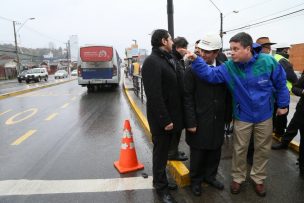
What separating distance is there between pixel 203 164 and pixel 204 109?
0.86 metres

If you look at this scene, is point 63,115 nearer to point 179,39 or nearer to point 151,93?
point 179,39

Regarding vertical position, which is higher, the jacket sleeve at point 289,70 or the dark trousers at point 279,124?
the jacket sleeve at point 289,70

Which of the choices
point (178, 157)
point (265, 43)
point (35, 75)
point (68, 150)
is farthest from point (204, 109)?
point (35, 75)

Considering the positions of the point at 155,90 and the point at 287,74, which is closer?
the point at 155,90

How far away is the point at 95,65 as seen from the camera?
17.8 meters

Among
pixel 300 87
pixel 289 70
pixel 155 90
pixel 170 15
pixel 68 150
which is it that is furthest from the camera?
pixel 170 15

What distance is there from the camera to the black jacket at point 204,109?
362cm

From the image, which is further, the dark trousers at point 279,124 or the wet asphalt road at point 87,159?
the dark trousers at point 279,124

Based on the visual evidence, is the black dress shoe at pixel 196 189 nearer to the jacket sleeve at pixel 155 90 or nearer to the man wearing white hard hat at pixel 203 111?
the man wearing white hard hat at pixel 203 111

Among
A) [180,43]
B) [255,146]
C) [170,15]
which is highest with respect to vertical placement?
[170,15]

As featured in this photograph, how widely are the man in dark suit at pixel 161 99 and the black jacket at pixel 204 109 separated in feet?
0.50

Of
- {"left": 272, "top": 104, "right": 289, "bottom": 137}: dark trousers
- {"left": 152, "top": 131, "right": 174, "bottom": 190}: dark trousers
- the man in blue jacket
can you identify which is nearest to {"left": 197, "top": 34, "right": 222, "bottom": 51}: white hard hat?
the man in blue jacket

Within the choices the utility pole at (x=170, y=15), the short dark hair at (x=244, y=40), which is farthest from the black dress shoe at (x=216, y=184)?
the utility pole at (x=170, y=15)

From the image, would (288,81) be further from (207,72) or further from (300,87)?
(207,72)
